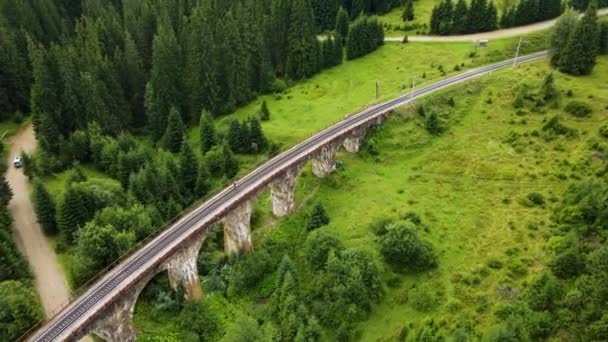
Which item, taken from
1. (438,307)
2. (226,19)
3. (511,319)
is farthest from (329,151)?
(226,19)

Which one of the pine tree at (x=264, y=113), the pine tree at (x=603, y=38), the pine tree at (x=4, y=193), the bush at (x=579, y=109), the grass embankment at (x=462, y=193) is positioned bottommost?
the grass embankment at (x=462, y=193)

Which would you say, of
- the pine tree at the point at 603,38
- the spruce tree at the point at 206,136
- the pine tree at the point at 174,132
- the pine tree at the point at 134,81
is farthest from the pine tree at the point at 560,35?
the pine tree at the point at 134,81

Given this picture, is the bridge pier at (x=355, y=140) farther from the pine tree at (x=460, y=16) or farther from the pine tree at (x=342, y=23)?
the pine tree at (x=460, y=16)

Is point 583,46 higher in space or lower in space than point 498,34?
higher

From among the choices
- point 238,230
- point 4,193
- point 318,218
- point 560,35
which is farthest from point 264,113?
point 560,35

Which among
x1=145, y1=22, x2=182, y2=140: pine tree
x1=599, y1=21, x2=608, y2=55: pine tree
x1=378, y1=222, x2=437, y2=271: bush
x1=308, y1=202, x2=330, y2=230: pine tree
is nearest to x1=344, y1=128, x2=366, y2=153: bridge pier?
x1=308, y1=202, x2=330, y2=230: pine tree

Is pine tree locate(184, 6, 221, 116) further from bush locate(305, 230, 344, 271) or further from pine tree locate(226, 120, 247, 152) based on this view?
bush locate(305, 230, 344, 271)

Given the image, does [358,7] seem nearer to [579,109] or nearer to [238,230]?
[579,109]
